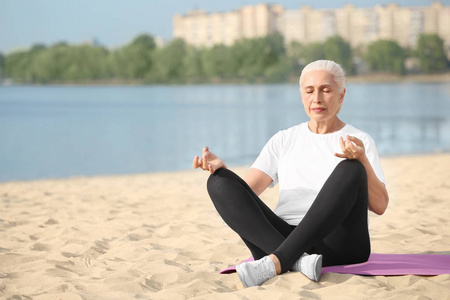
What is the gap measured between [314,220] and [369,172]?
336 mm

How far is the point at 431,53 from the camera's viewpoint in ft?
314

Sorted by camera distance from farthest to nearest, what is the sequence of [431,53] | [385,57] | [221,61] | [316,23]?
[316,23] < [431,53] < [221,61] < [385,57]

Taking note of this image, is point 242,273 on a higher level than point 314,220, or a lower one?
lower

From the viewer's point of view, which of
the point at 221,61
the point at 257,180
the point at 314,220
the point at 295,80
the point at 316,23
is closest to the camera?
the point at 314,220

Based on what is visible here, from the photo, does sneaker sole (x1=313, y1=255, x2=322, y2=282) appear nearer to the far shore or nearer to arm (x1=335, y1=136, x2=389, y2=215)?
arm (x1=335, y1=136, x2=389, y2=215)

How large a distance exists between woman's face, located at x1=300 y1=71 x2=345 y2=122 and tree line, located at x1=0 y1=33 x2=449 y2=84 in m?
88.4

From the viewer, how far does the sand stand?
3.19 meters

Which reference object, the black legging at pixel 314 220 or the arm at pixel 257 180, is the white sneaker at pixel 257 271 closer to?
the black legging at pixel 314 220

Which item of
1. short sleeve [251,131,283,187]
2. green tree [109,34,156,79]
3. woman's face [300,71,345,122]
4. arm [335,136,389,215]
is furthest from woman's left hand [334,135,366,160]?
green tree [109,34,156,79]

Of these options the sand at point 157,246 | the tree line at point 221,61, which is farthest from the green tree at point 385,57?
the sand at point 157,246

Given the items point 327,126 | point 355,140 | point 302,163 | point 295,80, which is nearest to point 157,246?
point 302,163

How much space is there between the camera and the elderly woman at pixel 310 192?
305 cm

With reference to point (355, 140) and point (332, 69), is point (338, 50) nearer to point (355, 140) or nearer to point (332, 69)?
point (332, 69)

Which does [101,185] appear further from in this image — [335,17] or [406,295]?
[335,17]
